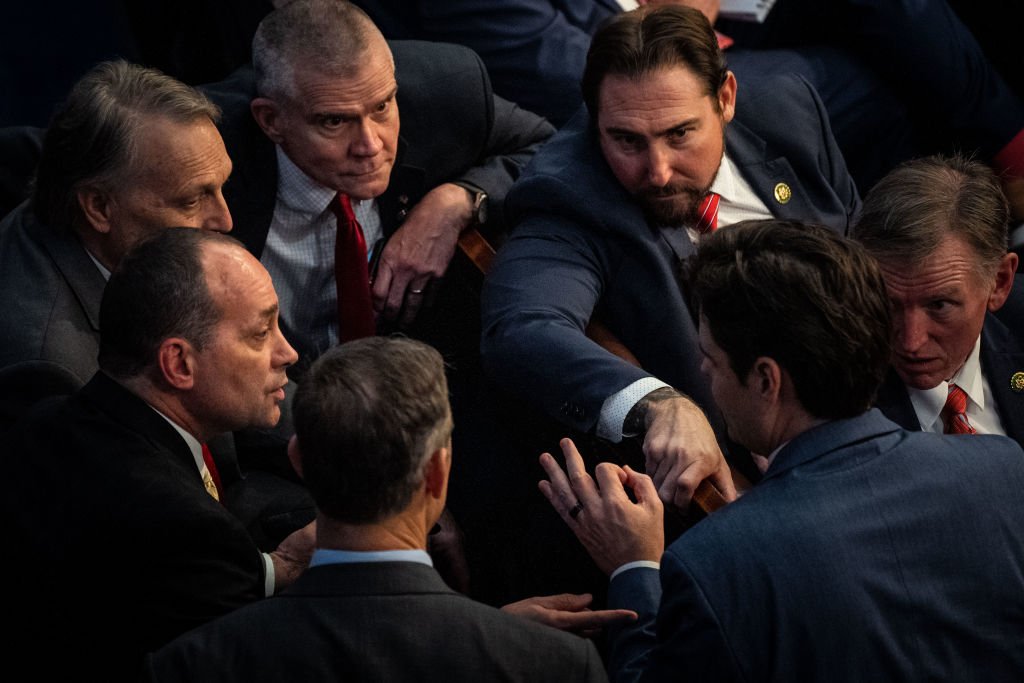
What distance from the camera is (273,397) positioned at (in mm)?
2486

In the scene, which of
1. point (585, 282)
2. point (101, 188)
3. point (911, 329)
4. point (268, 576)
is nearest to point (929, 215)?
point (911, 329)

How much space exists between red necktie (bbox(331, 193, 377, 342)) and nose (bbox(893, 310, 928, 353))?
1217 millimetres

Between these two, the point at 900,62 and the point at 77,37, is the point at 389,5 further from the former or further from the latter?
the point at 900,62

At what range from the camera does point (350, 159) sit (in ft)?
10.1

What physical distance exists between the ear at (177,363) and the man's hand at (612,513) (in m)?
0.63

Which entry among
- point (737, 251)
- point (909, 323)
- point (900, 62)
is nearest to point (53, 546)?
point (737, 251)

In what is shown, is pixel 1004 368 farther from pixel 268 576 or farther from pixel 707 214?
pixel 268 576

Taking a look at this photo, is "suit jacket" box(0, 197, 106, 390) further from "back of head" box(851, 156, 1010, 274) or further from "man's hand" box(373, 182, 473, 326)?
"back of head" box(851, 156, 1010, 274)

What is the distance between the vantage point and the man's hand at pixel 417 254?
3.11 metres

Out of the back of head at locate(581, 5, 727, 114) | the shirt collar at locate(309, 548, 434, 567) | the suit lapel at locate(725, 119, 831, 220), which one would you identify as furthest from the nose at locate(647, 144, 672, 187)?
the shirt collar at locate(309, 548, 434, 567)

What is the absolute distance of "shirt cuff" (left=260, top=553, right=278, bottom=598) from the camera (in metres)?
2.19

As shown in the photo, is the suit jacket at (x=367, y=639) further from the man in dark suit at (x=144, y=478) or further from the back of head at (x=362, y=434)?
the man in dark suit at (x=144, y=478)

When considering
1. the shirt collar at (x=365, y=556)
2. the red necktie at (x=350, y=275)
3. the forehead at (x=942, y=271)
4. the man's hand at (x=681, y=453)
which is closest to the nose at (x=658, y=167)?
the forehead at (x=942, y=271)

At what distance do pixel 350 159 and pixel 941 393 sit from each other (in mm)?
1386
